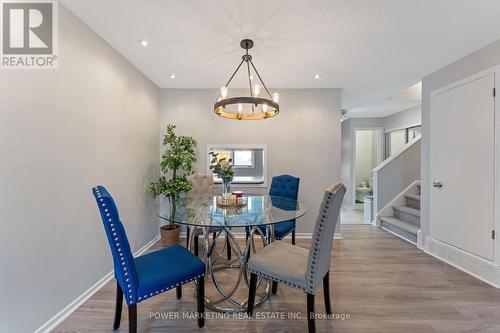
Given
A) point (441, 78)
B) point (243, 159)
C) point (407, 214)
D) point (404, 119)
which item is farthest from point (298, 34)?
point (404, 119)

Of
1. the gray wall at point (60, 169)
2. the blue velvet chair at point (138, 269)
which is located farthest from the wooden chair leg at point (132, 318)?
the gray wall at point (60, 169)

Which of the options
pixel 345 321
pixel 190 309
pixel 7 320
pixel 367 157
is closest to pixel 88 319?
pixel 7 320

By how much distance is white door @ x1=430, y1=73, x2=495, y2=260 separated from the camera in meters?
2.33

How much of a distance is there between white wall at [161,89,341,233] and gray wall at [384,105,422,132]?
8.50 ft

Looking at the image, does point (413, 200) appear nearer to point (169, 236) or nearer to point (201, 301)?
point (201, 301)

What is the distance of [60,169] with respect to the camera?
5.66 ft

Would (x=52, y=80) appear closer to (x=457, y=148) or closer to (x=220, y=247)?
(x=220, y=247)

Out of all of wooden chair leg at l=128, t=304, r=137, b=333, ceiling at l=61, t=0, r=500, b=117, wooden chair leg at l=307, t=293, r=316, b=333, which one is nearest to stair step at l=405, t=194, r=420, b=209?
ceiling at l=61, t=0, r=500, b=117

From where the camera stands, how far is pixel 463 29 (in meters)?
2.02

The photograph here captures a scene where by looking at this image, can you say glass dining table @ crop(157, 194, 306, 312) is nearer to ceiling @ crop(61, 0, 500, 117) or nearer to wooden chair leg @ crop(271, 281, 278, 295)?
wooden chair leg @ crop(271, 281, 278, 295)

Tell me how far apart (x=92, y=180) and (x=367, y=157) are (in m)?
7.22

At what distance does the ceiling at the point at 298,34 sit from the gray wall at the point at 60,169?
1.42 ft

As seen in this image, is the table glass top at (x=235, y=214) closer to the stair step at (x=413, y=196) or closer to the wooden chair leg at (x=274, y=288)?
the wooden chair leg at (x=274, y=288)

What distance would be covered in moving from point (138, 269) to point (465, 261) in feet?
11.2
